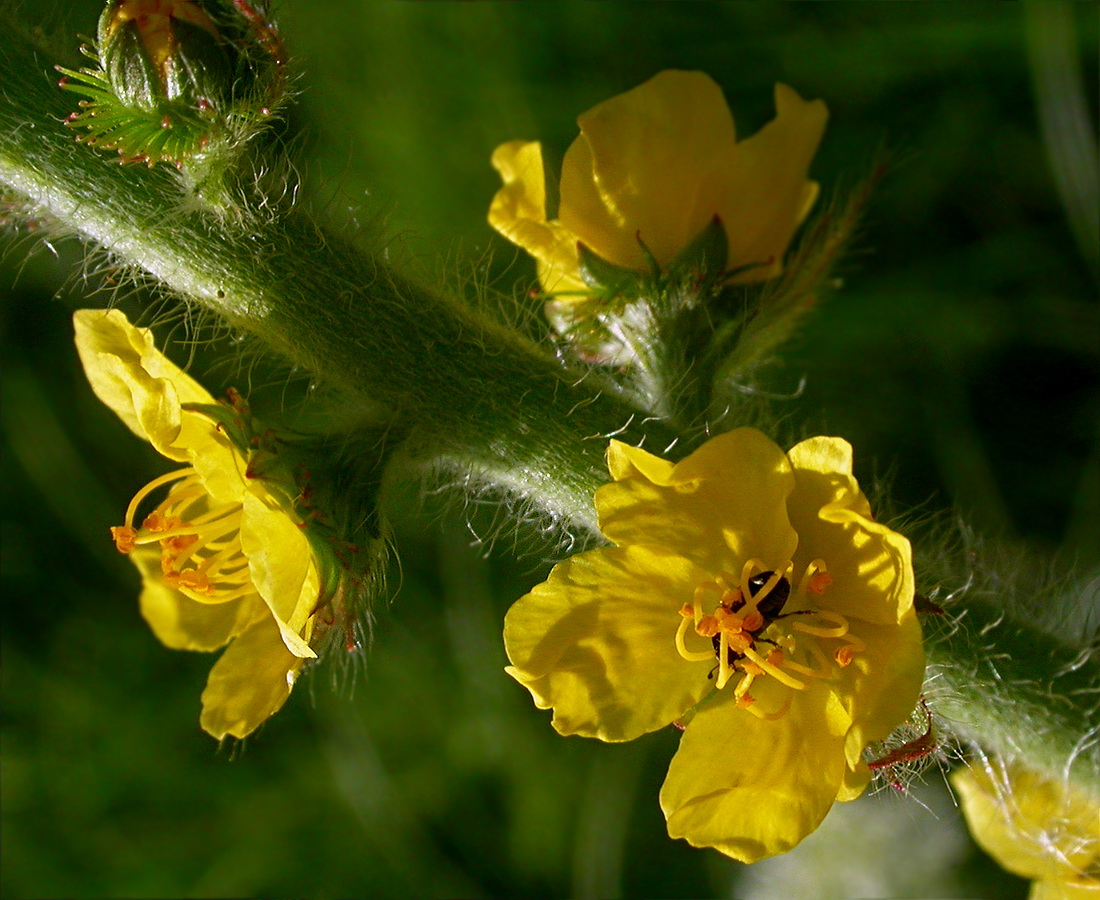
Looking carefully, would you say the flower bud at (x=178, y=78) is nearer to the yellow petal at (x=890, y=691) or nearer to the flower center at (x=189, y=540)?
the flower center at (x=189, y=540)

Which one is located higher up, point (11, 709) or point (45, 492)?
point (45, 492)

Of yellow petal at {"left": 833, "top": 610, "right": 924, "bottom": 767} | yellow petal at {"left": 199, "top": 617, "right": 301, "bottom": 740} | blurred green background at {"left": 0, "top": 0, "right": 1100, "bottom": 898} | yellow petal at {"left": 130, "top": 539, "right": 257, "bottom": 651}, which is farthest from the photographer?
blurred green background at {"left": 0, "top": 0, "right": 1100, "bottom": 898}

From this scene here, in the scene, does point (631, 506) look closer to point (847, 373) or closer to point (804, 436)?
point (804, 436)

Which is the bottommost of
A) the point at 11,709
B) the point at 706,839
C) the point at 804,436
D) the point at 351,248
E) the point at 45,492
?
the point at 11,709

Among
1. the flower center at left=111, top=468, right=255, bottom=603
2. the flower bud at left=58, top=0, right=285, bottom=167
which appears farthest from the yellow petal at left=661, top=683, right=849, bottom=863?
the flower bud at left=58, top=0, right=285, bottom=167

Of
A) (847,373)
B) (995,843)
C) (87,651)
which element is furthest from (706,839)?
(87,651)

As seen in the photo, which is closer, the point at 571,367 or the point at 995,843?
the point at 571,367

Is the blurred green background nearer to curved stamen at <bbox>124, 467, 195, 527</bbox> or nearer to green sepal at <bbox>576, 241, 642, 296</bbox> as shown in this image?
green sepal at <bbox>576, 241, 642, 296</bbox>
